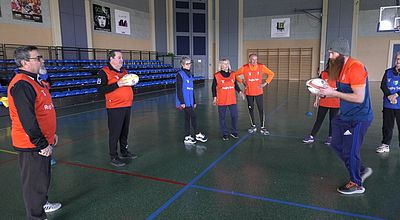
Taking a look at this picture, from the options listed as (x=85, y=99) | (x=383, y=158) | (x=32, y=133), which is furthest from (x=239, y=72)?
(x=85, y=99)

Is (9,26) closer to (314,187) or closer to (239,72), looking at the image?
(239,72)

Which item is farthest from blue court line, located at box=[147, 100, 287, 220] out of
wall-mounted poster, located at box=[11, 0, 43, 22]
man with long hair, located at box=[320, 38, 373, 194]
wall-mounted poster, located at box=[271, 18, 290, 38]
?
wall-mounted poster, located at box=[271, 18, 290, 38]

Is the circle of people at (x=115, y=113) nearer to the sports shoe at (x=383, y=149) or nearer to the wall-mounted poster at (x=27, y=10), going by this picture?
the sports shoe at (x=383, y=149)

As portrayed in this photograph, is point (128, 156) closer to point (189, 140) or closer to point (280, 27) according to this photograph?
point (189, 140)

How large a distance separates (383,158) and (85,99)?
401 inches

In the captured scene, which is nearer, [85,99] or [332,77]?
[332,77]

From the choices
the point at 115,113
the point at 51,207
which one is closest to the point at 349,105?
the point at 115,113

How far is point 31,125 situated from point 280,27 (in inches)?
926

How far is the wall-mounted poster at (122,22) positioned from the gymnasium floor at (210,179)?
1285cm

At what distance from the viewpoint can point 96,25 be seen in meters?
16.3

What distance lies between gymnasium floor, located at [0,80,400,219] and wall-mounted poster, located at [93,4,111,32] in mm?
11388

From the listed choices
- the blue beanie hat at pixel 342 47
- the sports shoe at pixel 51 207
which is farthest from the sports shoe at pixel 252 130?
the sports shoe at pixel 51 207

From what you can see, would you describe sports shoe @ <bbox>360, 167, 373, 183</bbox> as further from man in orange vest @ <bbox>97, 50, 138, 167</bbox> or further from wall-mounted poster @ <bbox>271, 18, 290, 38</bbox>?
wall-mounted poster @ <bbox>271, 18, 290, 38</bbox>

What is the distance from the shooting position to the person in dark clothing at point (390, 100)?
4.48 metres
